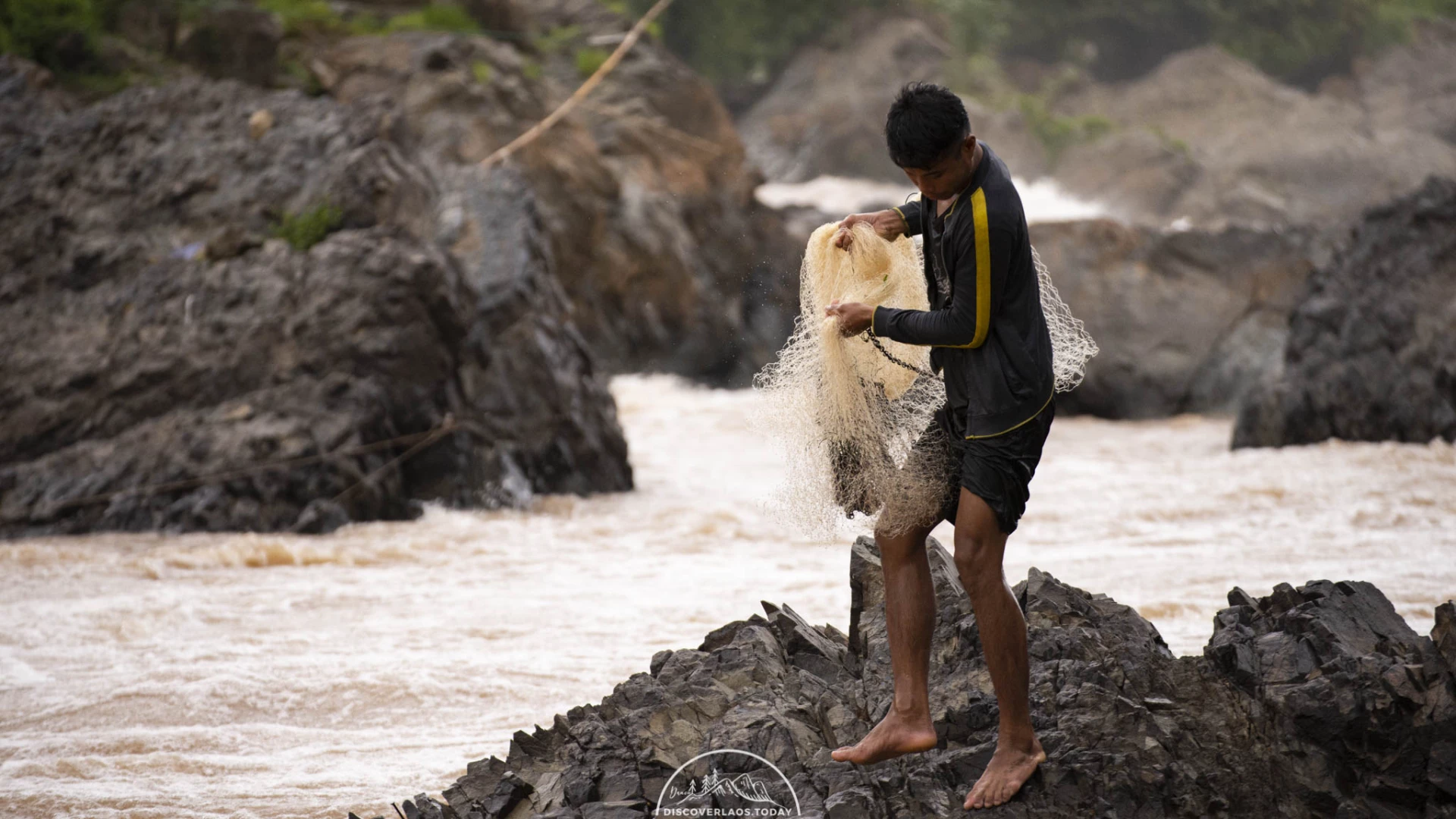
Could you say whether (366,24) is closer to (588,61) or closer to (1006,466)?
(588,61)

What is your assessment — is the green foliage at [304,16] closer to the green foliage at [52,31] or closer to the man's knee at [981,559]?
the green foliage at [52,31]

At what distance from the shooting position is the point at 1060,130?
34.6 metres

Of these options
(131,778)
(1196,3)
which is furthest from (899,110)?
(1196,3)

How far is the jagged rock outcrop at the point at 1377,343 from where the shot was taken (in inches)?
414

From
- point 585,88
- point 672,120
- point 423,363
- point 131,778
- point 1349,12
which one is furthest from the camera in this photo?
point 1349,12

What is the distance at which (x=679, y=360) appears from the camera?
1783 cm

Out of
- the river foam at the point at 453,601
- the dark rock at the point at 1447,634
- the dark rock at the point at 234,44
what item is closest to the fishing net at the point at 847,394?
the river foam at the point at 453,601

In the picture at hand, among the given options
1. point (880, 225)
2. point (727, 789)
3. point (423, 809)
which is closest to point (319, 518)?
point (423, 809)

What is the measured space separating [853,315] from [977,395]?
1.22ft

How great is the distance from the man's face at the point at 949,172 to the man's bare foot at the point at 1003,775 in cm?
136

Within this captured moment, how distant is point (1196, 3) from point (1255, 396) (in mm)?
32462

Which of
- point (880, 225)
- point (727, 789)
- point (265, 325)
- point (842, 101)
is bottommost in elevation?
point (727, 789)

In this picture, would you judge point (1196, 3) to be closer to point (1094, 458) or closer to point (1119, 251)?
point (1119, 251)

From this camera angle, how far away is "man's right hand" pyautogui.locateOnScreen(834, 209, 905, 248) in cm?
323
